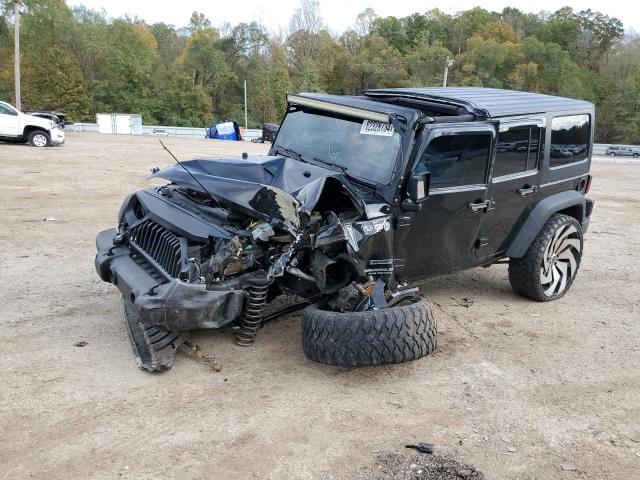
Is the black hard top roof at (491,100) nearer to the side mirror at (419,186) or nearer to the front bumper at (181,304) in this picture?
the side mirror at (419,186)

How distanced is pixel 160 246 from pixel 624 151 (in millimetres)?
52288

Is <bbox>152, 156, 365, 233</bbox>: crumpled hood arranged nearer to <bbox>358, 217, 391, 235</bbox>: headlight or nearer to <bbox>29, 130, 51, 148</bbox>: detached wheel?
<bbox>358, 217, 391, 235</bbox>: headlight

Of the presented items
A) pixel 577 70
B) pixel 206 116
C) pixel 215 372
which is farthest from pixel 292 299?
pixel 577 70

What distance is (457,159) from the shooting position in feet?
16.2

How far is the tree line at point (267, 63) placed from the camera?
222ft

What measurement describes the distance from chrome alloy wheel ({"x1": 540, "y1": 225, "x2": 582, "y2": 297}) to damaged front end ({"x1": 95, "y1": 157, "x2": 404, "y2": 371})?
2128 millimetres

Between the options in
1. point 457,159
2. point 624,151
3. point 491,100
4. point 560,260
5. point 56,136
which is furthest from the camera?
point 624,151

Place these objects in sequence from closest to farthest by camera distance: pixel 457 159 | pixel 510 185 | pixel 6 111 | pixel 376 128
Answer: pixel 376 128, pixel 457 159, pixel 510 185, pixel 6 111

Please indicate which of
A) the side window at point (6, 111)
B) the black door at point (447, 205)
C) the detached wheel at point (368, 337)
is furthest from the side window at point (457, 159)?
the side window at point (6, 111)

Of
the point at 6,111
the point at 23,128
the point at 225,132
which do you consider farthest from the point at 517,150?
the point at 225,132

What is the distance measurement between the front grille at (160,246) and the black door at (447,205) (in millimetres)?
1667

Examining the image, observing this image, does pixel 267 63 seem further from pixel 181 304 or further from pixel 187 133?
pixel 181 304

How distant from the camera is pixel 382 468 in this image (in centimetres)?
326

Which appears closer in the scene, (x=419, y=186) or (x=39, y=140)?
(x=419, y=186)
